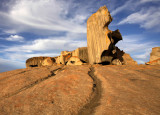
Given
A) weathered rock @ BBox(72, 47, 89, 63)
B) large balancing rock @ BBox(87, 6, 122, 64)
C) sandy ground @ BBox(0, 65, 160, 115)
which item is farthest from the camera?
weathered rock @ BBox(72, 47, 89, 63)

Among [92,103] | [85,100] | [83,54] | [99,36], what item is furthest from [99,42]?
[92,103]

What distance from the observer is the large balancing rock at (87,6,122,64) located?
33.8 ft

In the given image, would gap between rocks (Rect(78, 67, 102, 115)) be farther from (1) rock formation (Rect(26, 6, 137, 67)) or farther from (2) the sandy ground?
(1) rock formation (Rect(26, 6, 137, 67))

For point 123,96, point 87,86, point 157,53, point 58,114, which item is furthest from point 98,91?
point 157,53

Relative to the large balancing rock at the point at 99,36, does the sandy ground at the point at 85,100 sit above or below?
below

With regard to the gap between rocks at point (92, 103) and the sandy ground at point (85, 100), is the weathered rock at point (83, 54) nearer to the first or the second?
the sandy ground at point (85, 100)

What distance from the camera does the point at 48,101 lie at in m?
3.26

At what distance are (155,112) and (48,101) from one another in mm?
2912

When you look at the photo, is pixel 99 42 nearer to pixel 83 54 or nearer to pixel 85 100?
pixel 83 54

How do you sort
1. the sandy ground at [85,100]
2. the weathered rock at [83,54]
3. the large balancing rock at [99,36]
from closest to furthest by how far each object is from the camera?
the sandy ground at [85,100], the large balancing rock at [99,36], the weathered rock at [83,54]

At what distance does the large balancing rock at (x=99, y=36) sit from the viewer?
1031 centimetres

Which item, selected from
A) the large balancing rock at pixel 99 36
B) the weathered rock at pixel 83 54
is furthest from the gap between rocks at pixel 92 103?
the weathered rock at pixel 83 54

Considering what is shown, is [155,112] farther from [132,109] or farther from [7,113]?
[7,113]

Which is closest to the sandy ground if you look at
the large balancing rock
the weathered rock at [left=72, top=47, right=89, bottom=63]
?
the large balancing rock
